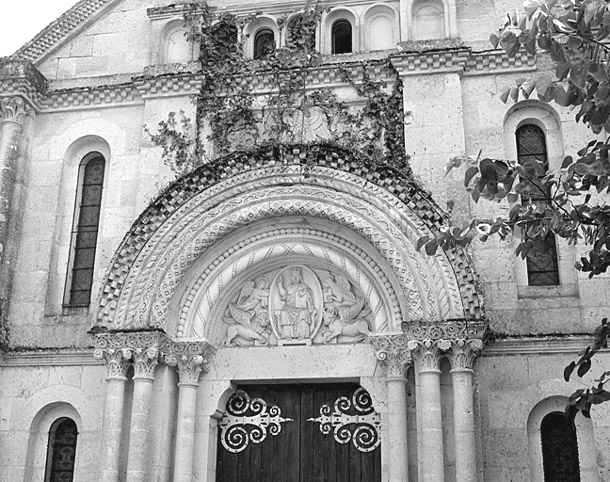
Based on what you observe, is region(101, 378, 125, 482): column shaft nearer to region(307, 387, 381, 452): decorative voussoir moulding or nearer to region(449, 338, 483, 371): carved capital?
region(307, 387, 381, 452): decorative voussoir moulding

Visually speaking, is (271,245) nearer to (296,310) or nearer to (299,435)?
(296,310)

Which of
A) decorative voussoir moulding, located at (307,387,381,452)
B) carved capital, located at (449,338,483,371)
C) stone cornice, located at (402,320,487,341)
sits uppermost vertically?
stone cornice, located at (402,320,487,341)

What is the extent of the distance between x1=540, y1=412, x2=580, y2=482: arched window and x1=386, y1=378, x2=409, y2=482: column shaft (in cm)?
192

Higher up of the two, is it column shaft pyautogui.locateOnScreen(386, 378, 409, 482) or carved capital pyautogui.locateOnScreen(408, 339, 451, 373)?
carved capital pyautogui.locateOnScreen(408, 339, 451, 373)

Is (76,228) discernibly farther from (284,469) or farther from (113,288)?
(284,469)

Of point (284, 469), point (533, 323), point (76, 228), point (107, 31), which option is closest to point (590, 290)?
point (533, 323)

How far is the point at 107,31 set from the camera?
1547 centimetres

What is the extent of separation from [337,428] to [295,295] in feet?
7.07

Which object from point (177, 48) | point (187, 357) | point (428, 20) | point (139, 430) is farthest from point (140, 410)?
point (428, 20)

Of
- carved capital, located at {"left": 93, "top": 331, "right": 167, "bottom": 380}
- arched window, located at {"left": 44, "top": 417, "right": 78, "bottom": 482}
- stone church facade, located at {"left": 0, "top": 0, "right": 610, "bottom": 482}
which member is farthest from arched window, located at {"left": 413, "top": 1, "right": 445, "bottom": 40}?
arched window, located at {"left": 44, "top": 417, "right": 78, "bottom": 482}

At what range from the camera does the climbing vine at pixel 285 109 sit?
1351cm

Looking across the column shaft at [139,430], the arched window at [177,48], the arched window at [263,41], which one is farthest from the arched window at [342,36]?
the column shaft at [139,430]

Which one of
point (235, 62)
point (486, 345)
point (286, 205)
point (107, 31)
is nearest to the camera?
point (486, 345)

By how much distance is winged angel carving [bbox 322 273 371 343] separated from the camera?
42.9ft
